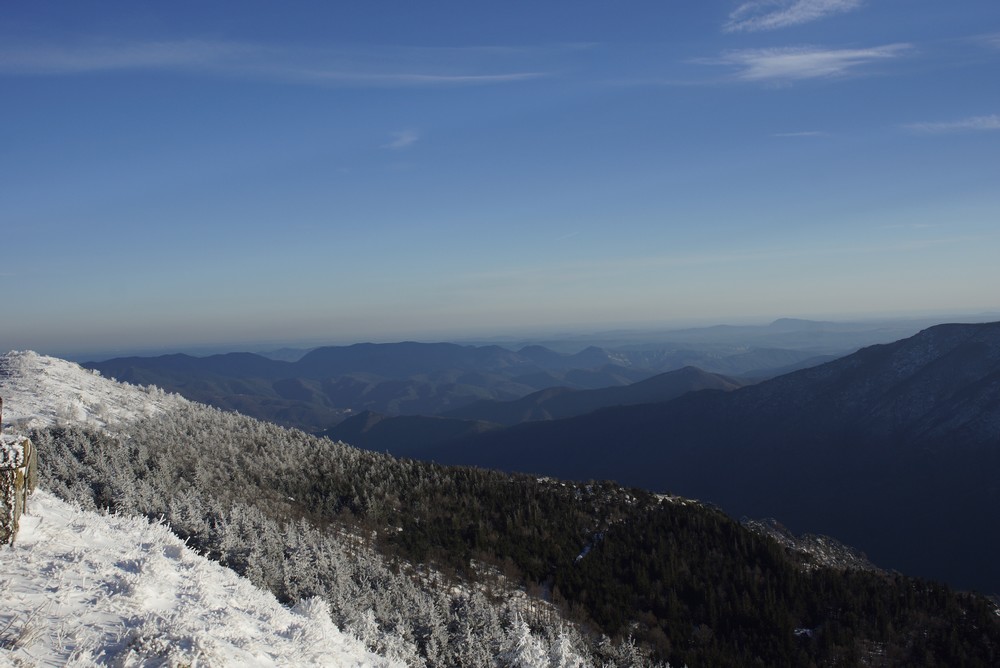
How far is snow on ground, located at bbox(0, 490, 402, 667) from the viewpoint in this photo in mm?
10000

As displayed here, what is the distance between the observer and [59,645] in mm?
9805

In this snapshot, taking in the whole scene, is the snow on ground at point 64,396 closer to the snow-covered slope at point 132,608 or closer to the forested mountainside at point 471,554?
the forested mountainside at point 471,554

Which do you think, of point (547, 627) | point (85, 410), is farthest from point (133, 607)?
point (85, 410)

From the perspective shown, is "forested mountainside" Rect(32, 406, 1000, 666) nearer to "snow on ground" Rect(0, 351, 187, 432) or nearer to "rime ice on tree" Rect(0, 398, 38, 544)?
"snow on ground" Rect(0, 351, 187, 432)

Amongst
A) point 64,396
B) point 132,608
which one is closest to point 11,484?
point 132,608

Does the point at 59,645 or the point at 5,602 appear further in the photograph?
the point at 5,602

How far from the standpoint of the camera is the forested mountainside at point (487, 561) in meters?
22.4

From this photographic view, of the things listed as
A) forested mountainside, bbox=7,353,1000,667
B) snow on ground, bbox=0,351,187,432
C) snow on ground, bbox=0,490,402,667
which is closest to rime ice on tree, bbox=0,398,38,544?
snow on ground, bbox=0,490,402,667

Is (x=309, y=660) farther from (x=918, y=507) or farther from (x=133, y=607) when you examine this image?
(x=918, y=507)

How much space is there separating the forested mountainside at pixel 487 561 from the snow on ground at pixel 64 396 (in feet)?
7.86

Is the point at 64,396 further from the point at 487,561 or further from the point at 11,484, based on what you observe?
the point at 11,484

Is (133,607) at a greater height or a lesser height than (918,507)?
greater

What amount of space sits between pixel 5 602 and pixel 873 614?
41.0m


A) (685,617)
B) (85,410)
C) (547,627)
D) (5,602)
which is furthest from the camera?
(85,410)
